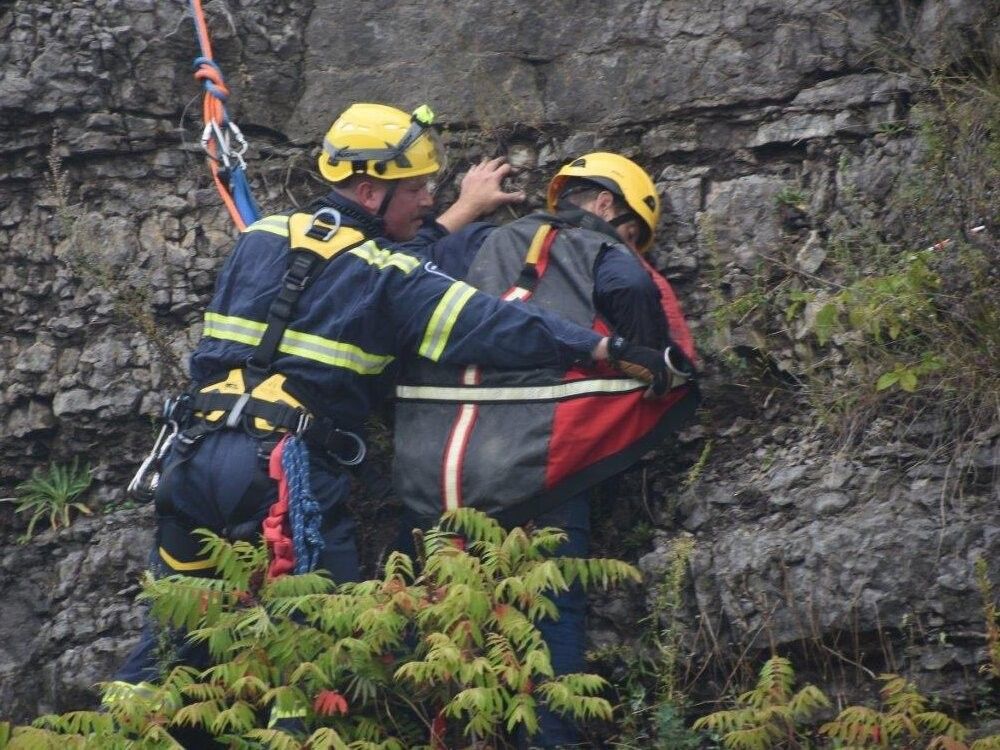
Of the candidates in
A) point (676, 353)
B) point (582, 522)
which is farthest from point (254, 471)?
point (676, 353)

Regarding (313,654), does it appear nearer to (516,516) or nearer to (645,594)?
(516,516)

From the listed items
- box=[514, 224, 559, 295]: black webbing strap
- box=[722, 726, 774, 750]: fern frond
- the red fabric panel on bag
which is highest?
box=[514, 224, 559, 295]: black webbing strap

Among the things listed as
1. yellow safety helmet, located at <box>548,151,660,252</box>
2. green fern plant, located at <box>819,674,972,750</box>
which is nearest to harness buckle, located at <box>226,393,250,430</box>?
yellow safety helmet, located at <box>548,151,660,252</box>

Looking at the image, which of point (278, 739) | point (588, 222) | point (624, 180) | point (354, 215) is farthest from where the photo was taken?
point (624, 180)

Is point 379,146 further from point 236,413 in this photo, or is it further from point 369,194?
point 236,413

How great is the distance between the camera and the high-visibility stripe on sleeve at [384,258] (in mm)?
5605

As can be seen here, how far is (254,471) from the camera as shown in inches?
215

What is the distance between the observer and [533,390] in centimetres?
569

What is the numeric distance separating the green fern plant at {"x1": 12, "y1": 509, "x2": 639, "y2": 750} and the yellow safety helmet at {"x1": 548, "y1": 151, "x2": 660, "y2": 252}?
1.83 meters

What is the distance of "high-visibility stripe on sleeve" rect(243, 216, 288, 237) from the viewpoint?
5.73m

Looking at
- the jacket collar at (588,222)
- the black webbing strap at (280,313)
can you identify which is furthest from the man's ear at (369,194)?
the jacket collar at (588,222)

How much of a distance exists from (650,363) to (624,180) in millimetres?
979

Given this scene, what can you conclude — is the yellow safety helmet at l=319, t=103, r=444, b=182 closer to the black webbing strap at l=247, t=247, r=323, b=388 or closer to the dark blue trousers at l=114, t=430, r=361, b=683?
the black webbing strap at l=247, t=247, r=323, b=388

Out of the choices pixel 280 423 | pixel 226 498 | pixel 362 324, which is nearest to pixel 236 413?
pixel 280 423
